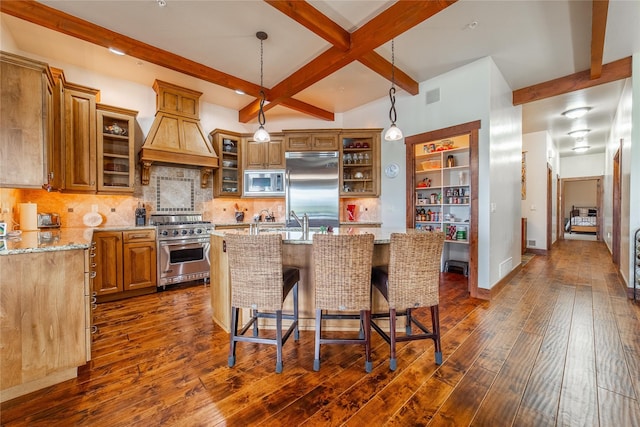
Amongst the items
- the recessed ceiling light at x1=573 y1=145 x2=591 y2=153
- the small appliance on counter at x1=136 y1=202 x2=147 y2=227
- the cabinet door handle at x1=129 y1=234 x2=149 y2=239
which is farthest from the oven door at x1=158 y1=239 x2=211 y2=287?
the recessed ceiling light at x1=573 y1=145 x2=591 y2=153

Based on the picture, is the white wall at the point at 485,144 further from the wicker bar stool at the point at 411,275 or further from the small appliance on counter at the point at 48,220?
the small appliance on counter at the point at 48,220

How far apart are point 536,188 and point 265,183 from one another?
672 cm

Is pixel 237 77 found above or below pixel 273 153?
above

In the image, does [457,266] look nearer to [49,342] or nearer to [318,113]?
[318,113]

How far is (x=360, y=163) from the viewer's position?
505cm

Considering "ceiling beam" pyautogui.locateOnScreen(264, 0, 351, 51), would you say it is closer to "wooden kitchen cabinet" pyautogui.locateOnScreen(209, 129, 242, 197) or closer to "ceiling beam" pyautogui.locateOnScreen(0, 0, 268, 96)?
"ceiling beam" pyautogui.locateOnScreen(0, 0, 268, 96)

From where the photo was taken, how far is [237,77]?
387 cm

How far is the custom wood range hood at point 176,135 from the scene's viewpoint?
3.89 m

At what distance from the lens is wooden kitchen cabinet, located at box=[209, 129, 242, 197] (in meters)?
4.75

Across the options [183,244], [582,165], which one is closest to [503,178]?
[183,244]

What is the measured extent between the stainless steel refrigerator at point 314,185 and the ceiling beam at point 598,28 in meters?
3.43

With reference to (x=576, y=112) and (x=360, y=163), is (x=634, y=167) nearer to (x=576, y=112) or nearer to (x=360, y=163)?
(x=576, y=112)

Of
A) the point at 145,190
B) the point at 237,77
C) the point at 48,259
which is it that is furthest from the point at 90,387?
the point at 237,77

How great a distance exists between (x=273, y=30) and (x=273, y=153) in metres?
2.36
